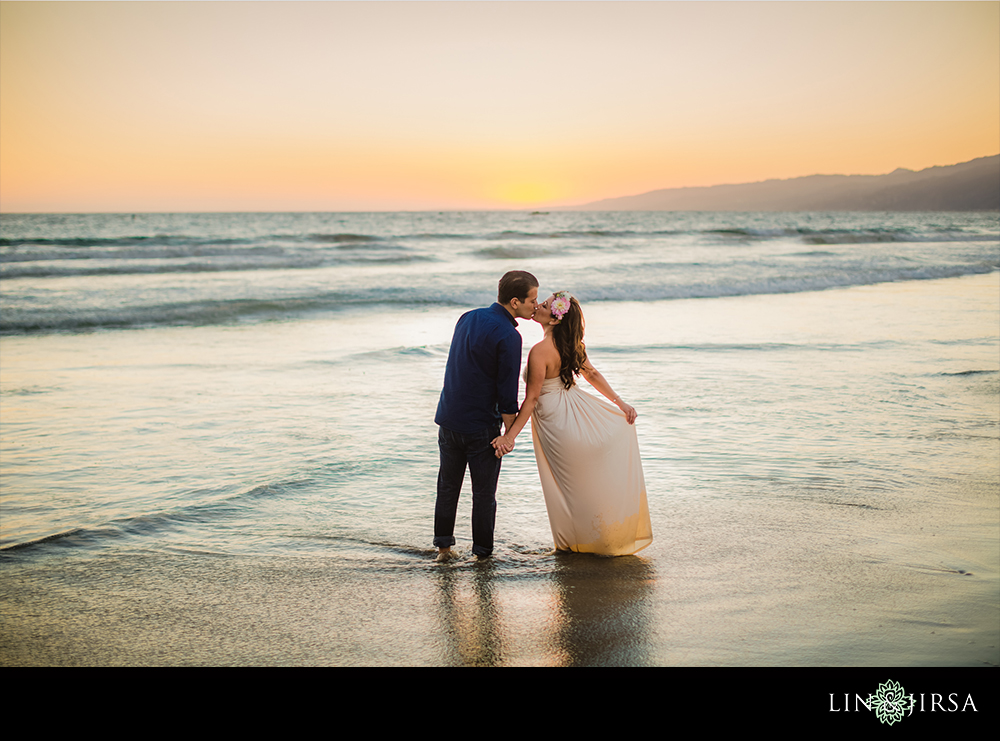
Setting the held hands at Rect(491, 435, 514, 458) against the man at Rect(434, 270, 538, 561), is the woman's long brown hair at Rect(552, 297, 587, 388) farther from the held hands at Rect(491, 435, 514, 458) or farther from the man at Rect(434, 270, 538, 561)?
the held hands at Rect(491, 435, 514, 458)

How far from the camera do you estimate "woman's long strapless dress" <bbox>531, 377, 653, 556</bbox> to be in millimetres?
4484

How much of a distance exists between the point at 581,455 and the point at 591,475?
0.45 feet

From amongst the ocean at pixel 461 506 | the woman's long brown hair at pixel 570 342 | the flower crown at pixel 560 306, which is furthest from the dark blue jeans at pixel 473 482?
the flower crown at pixel 560 306

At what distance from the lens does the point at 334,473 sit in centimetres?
615

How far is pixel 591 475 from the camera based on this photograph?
450cm

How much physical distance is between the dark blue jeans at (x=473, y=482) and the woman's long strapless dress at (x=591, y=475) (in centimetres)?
35

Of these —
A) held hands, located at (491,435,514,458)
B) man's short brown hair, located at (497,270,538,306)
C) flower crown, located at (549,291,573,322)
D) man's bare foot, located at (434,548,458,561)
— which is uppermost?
man's short brown hair, located at (497,270,538,306)

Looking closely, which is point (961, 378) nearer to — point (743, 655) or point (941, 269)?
point (743, 655)

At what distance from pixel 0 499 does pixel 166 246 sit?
31.4 metres

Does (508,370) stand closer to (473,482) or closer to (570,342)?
(570,342)

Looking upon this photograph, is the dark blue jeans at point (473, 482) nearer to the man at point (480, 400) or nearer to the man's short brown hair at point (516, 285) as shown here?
the man at point (480, 400)

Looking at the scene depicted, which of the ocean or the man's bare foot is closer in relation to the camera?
the ocean
